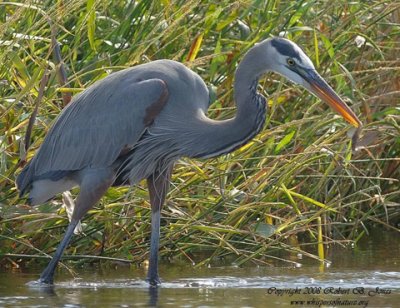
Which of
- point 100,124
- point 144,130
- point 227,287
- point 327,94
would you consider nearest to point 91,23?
point 100,124

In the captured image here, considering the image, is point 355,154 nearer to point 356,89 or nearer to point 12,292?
point 356,89

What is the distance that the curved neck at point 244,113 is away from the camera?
6.58m

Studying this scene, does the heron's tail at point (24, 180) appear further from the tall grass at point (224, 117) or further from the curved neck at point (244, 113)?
the curved neck at point (244, 113)

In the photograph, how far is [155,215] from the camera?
6.73 metres

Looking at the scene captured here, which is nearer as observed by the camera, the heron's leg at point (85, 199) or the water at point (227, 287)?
the water at point (227, 287)

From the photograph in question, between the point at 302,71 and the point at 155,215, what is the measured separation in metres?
1.13

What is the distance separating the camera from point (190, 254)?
24.4ft

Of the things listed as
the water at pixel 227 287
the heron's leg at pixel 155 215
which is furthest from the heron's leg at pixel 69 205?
the heron's leg at pixel 155 215

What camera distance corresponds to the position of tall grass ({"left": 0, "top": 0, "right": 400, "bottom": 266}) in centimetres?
681

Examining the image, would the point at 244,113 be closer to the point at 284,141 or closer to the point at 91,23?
the point at 284,141

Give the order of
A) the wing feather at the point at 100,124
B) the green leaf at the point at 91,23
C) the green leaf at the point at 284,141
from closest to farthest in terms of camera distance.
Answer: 1. the wing feather at the point at 100,124
2. the green leaf at the point at 91,23
3. the green leaf at the point at 284,141

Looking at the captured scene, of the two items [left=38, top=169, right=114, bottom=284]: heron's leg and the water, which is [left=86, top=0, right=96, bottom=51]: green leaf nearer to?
[left=38, top=169, right=114, bottom=284]: heron's leg

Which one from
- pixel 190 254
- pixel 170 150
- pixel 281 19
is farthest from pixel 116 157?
pixel 281 19

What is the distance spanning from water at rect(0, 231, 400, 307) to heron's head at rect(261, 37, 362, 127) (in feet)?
2.87
